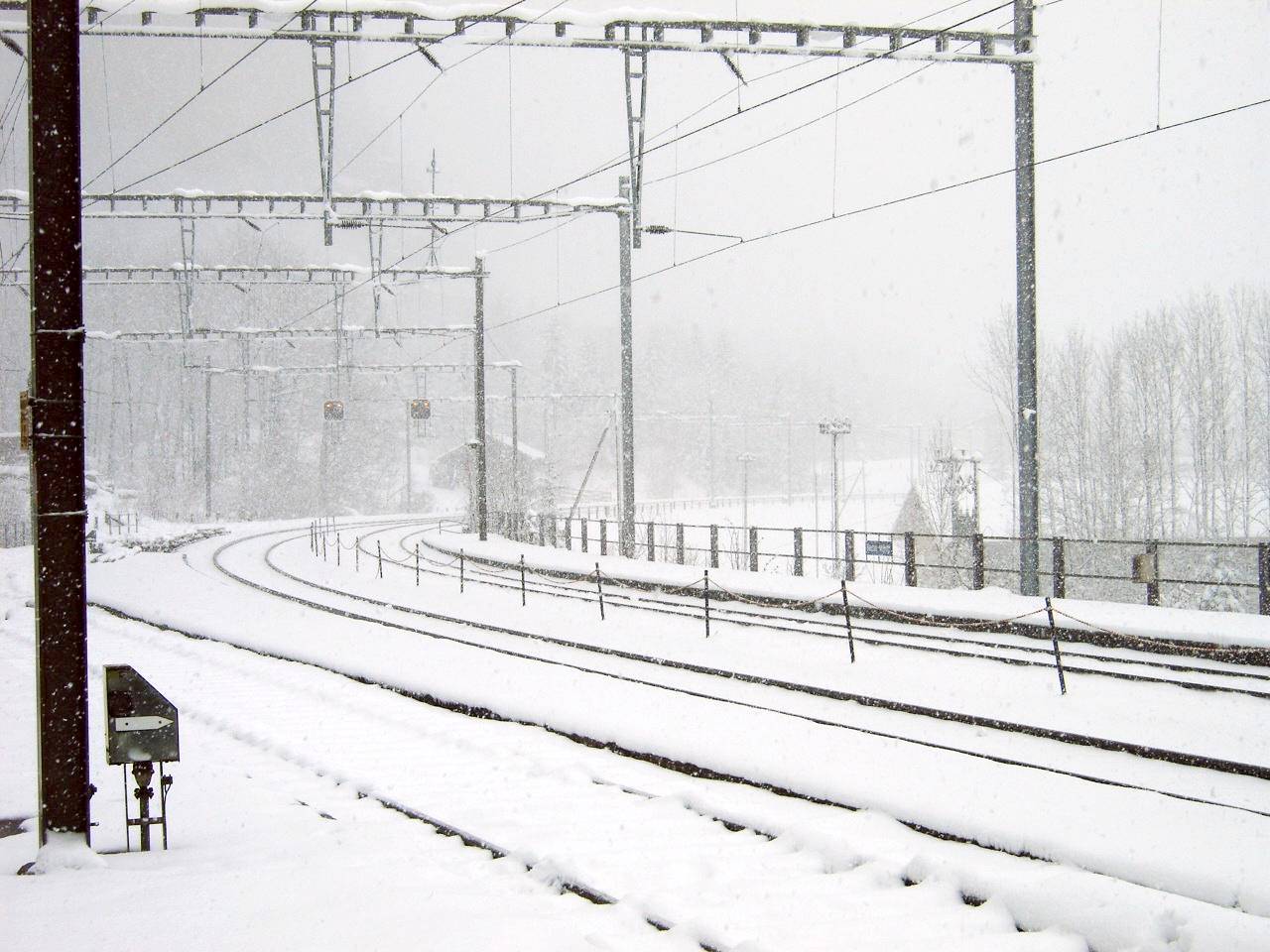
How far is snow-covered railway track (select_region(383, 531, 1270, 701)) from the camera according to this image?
12523 mm

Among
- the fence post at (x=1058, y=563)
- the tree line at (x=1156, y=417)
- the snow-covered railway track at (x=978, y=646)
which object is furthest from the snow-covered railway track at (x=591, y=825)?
the tree line at (x=1156, y=417)

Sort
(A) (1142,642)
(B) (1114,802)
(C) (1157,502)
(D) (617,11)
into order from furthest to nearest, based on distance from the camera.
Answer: (C) (1157,502) < (D) (617,11) < (A) (1142,642) < (B) (1114,802)

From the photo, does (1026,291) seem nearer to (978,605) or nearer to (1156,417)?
(978,605)

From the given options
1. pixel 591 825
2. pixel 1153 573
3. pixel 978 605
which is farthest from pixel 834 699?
pixel 1153 573

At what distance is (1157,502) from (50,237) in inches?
1914

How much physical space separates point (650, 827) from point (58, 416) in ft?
16.3

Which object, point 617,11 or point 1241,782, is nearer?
point 1241,782

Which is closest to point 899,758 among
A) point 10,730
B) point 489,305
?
point 10,730

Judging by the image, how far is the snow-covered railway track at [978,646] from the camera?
1252 centimetres

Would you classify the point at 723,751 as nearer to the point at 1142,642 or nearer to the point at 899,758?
the point at 899,758

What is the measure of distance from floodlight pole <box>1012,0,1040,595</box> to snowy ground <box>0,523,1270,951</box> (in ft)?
13.8

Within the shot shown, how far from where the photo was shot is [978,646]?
15180 mm

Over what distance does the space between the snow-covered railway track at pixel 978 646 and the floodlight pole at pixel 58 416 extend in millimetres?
10754

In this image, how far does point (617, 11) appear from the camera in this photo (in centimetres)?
1597
